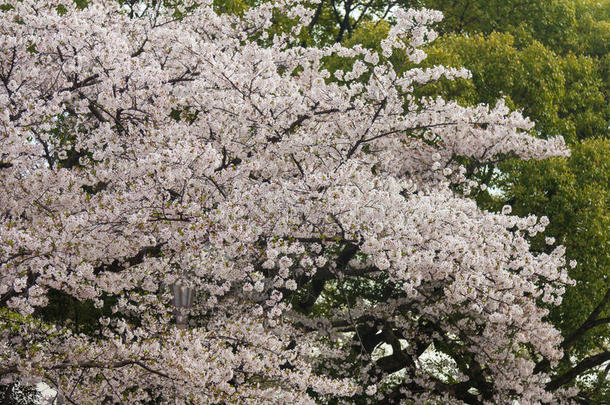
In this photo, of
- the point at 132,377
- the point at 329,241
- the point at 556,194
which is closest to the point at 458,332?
the point at 556,194

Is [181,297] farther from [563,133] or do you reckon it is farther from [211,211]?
[563,133]

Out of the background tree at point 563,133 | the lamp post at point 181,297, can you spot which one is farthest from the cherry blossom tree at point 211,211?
the background tree at point 563,133

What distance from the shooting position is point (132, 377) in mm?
9180

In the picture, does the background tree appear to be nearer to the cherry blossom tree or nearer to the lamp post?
the cherry blossom tree

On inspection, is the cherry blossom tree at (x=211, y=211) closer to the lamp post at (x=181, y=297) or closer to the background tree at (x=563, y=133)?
the lamp post at (x=181, y=297)

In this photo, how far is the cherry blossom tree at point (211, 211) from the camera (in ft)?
25.9

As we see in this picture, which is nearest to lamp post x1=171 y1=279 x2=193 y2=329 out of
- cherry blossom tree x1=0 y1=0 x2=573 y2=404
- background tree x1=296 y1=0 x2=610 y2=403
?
cherry blossom tree x1=0 y1=0 x2=573 y2=404

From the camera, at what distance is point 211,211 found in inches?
316

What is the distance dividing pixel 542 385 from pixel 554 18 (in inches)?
401

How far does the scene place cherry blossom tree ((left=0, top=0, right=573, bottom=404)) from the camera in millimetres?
7887

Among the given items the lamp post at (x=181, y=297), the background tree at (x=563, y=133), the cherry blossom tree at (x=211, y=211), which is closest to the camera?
the lamp post at (x=181, y=297)

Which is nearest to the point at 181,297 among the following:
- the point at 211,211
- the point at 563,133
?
the point at 211,211

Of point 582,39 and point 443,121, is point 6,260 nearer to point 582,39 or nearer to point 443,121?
point 443,121

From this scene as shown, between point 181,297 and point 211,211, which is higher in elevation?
point 211,211
